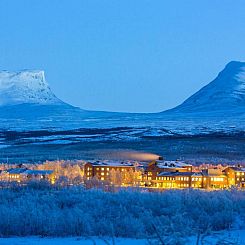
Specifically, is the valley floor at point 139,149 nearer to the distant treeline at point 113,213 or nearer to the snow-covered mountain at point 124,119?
the snow-covered mountain at point 124,119

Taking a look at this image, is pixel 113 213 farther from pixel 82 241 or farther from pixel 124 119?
pixel 124 119

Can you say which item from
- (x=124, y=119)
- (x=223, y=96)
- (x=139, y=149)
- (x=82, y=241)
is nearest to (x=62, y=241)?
(x=82, y=241)

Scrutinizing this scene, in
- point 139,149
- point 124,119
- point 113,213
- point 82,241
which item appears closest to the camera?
point 82,241

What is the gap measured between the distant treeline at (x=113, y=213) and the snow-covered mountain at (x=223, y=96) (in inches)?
4300

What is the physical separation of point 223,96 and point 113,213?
477 feet

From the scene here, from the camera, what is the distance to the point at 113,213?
1967 cm

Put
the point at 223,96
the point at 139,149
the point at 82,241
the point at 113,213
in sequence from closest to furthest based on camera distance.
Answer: the point at 82,241, the point at 113,213, the point at 139,149, the point at 223,96

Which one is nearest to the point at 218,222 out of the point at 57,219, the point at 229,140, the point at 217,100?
the point at 57,219

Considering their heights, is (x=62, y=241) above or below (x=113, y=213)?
→ above

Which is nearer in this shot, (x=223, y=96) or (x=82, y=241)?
(x=82, y=241)

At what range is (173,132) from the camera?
3708 inches

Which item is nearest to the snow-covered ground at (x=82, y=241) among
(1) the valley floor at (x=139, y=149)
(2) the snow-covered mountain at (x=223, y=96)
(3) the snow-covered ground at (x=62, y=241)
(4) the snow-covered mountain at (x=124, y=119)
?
(3) the snow-covered ground at (x=62, y=241)

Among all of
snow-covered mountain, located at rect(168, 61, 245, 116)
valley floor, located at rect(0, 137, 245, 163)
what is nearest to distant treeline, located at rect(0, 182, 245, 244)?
valley floor, located at rect(0, 137, 245, 163)

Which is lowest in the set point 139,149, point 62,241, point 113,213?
point 139,149
